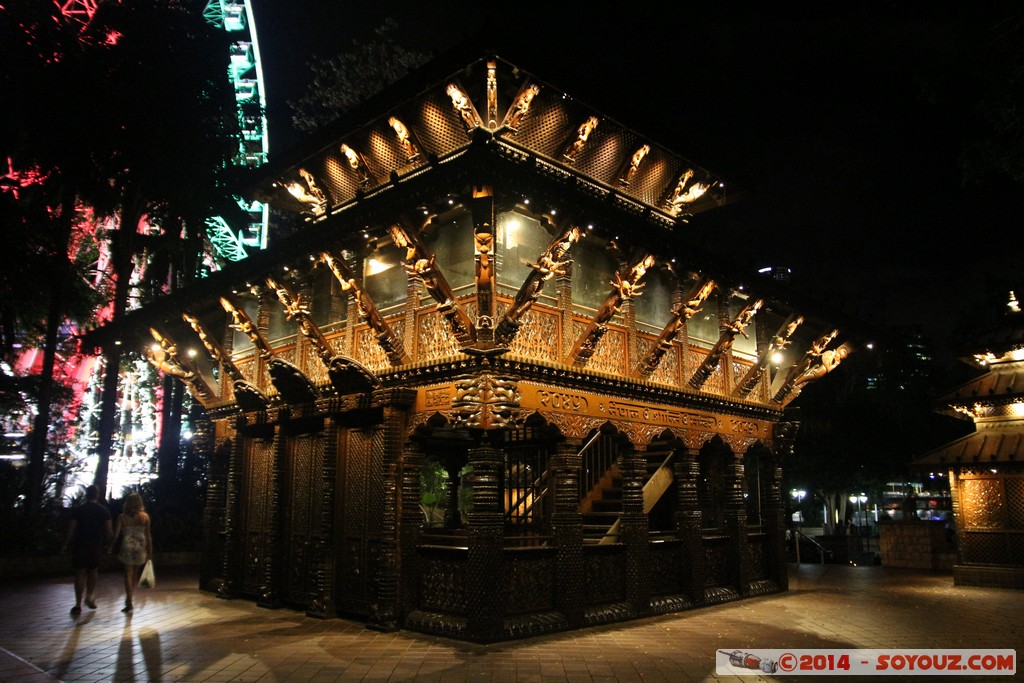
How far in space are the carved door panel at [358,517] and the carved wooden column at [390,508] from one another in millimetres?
288

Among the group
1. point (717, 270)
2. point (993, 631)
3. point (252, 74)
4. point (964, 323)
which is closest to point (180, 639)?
point (717, 270)

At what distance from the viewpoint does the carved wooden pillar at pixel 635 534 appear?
11516 millimetres

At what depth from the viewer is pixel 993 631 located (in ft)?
34.2

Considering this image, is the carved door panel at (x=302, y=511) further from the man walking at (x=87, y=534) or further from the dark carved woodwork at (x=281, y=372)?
the man walking at (x=87, y=534)

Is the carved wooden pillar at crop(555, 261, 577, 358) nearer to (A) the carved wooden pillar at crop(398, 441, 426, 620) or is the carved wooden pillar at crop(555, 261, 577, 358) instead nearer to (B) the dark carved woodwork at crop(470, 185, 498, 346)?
(B) the dark carved woodwork at crop(470, 185, 498, 346)

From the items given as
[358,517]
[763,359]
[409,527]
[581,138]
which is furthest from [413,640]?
[763,359]

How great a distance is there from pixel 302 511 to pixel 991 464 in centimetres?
1492

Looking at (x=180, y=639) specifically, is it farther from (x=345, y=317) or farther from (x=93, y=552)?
(x=345, y=317)

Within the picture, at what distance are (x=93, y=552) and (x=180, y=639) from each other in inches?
122

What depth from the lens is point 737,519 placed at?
14078 millimetres

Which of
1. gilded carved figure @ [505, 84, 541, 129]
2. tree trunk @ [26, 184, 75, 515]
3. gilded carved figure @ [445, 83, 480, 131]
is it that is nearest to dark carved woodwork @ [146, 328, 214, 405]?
tree trunk @ [26, 184, 75, 515]

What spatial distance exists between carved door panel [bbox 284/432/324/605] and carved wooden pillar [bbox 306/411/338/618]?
0.52 ft

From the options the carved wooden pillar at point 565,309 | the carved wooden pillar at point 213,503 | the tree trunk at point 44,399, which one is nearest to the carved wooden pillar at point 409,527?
the carved wooden pillar at point 565,309

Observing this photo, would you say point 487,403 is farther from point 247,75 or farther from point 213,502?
point 247,75
